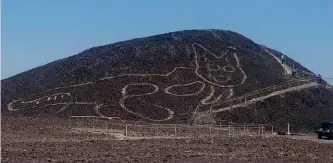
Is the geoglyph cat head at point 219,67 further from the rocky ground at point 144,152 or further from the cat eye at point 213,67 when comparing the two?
the rocky ground at point 144,152

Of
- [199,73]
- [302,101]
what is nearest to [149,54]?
[199,73]

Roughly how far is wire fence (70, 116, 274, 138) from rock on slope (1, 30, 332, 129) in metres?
5.76

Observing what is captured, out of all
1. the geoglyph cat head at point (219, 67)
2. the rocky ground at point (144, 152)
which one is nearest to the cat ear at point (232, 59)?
the geoglyph cat head at point (219, 67)

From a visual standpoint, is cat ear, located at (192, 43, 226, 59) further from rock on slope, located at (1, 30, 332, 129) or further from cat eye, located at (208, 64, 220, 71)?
cat eye, located at (208, 64, 220, 71)

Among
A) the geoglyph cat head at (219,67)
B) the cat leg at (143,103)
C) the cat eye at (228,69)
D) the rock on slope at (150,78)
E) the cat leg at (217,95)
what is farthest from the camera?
the cat eye at (228,69)

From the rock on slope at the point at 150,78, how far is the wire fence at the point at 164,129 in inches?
227

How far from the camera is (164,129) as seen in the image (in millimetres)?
47969

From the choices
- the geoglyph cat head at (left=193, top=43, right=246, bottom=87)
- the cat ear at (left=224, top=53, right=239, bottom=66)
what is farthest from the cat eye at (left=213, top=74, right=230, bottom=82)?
the cat ear at (left=224, top=53, right=239, bottom=66)

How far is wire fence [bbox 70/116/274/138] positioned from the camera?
138 ft

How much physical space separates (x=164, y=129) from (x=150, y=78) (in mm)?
21231

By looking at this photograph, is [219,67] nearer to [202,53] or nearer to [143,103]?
[202,53]

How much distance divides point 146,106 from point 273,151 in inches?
1292

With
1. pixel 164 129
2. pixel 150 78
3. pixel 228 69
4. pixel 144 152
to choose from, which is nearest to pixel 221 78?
pixel 228 69

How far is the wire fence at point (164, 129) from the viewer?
138 ft
